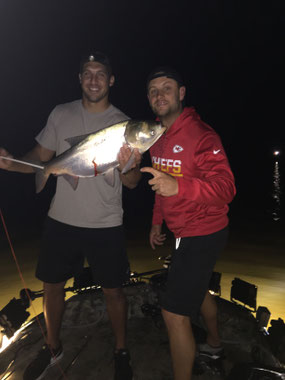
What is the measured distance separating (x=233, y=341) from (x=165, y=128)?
2.69 metres

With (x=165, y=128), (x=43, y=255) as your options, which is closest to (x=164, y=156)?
(x=165, y=128)

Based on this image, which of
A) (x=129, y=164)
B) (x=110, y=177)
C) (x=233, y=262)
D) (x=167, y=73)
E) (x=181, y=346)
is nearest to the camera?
(x=181, y=346)

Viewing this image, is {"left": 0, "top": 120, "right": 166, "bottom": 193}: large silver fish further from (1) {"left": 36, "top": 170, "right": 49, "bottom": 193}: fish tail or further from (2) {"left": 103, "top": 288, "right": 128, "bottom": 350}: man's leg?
(2) {"left": 103, "top": 288, "right": 128, "bottom": 350}: man's leg

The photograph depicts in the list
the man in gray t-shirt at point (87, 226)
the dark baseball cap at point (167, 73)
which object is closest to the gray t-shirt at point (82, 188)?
the man in gray t-shirt at point (87, 226)

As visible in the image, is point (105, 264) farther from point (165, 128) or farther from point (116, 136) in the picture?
point (165, 128)

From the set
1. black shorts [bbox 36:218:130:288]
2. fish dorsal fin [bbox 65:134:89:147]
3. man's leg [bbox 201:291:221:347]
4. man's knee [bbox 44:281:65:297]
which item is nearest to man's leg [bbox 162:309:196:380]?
man's leg [bbox 201:291:221:347]

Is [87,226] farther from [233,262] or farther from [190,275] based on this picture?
[233,262]

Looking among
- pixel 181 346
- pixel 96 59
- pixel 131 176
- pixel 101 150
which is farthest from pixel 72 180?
pixel 181 346

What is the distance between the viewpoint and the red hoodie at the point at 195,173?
2.15m

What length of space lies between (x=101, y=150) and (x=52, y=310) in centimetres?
189

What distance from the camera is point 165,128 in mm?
2682

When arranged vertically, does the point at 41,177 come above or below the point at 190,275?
above

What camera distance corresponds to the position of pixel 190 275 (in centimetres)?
246

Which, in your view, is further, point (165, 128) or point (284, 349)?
point (284, 349)
